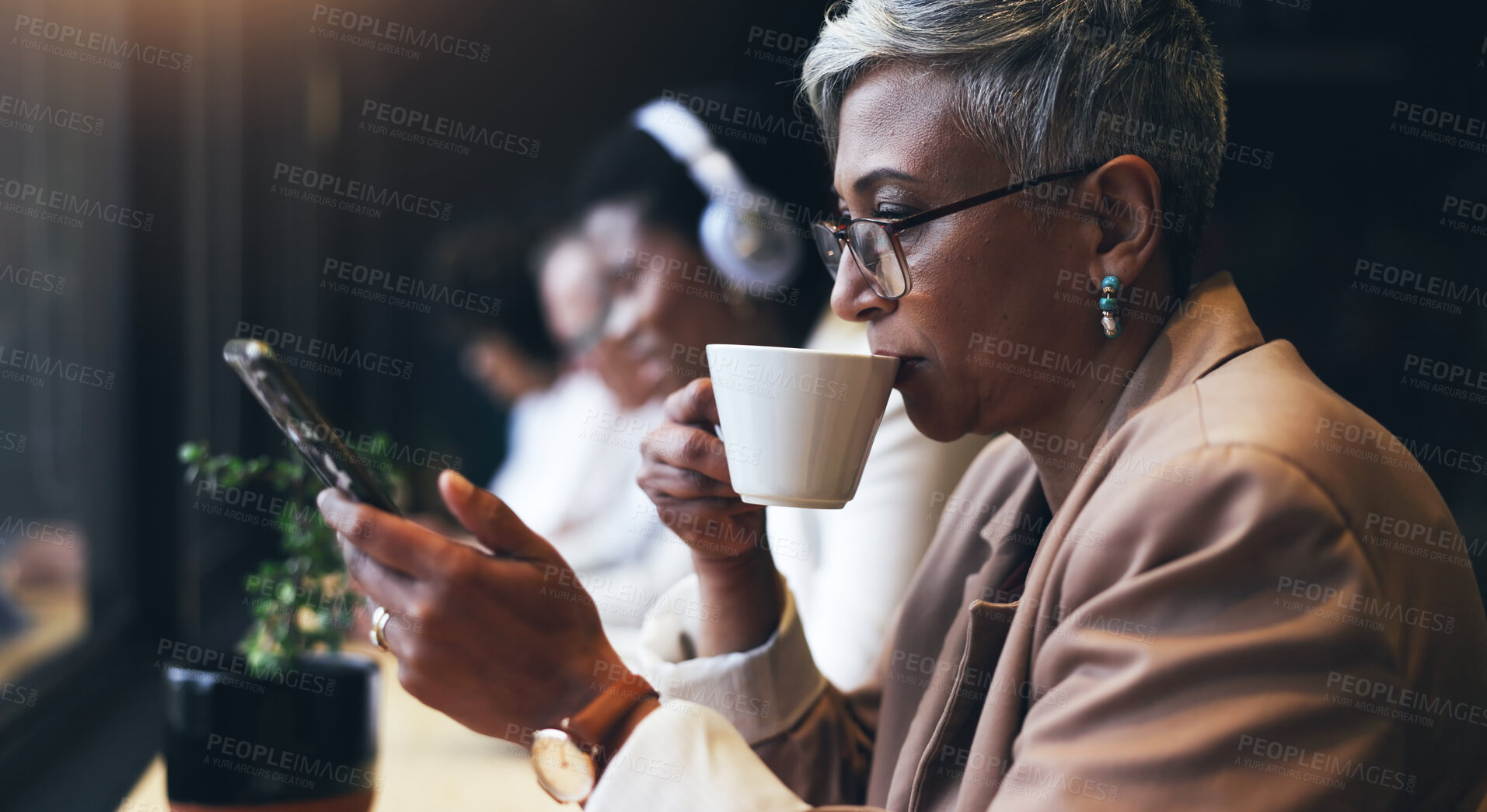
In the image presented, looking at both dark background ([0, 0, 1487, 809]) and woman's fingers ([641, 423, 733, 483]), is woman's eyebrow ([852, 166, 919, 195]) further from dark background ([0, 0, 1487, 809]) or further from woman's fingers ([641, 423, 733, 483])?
dark background ([0, 0, 1487, 809])

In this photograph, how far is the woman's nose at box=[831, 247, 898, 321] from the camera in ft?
3.23

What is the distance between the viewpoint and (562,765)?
92cm

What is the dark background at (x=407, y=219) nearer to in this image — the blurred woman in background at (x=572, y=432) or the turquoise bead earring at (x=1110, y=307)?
the blurred woman in background at (x=572, y=432)

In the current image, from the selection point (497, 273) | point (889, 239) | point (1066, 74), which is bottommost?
point (497, 273)

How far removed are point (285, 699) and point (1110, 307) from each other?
0.87m

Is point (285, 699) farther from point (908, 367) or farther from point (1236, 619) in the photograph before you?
point (1236, 619)

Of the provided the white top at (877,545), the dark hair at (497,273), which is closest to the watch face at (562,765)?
the white top at (877,545)

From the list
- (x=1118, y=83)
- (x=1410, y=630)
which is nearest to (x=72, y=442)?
(x=1118, y=83)

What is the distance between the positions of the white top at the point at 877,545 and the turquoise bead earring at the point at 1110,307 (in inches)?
25.8

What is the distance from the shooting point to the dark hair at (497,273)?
4.30 m

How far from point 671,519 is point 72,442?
1.11 m

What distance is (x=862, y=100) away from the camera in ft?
3.21

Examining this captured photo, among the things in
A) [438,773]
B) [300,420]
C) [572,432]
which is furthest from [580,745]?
[572,432]

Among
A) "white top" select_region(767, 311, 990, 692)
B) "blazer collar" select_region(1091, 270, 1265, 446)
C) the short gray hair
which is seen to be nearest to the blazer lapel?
"blazer collar" select_region(1091, 270, 1265, 446)
